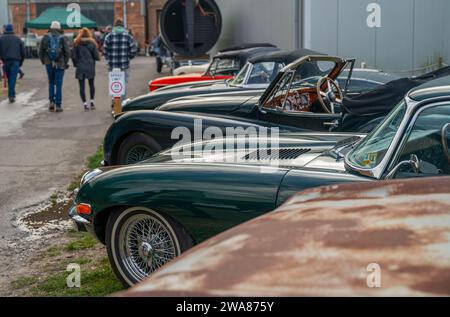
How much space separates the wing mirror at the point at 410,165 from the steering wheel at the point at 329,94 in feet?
11.4

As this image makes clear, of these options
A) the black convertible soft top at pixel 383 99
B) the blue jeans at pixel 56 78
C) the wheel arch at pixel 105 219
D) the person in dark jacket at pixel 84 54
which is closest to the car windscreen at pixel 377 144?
the wheel arch at pixel 105 219

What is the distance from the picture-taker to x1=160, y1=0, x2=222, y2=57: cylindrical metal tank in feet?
62.1

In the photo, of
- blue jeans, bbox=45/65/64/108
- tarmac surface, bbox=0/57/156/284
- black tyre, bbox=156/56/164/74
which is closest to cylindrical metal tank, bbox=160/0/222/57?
tarmac surface, bbox=0/57/156/284

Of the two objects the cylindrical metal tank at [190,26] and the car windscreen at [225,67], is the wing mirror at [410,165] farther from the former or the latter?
the cylindrical metal tank at [190,26]

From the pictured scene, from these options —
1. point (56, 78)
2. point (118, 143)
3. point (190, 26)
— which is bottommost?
point (118, 143)

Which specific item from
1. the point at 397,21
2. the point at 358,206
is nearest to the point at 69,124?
the point at 397,21

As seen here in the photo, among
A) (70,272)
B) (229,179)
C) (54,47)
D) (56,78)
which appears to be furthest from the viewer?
(56,78)

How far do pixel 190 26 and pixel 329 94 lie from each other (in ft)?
39.0

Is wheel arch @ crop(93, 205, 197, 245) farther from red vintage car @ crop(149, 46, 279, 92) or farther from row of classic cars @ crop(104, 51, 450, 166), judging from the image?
red vintage car @ crop(149, 46, 279, 92)

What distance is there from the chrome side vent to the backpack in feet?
33.6

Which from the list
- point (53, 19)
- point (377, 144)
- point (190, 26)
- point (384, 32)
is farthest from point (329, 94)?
point (53, 19)

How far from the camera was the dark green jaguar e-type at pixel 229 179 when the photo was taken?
3.89 metres

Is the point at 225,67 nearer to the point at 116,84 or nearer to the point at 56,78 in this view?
the point at 116,84

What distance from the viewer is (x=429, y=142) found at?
3836mm
